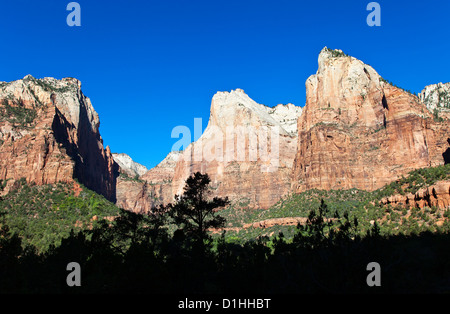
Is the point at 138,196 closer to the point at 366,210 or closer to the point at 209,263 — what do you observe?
the point at 366,210

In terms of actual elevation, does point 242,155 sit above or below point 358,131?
above

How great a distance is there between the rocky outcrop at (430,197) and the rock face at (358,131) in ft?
97.2

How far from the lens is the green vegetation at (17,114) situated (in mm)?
108250

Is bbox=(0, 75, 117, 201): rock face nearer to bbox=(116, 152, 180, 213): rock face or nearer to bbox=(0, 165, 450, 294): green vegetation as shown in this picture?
bbox=(116, 152, 180, 213): rock face

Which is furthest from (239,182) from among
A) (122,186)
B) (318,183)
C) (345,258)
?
(345,258)

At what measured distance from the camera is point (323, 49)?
131750 mm

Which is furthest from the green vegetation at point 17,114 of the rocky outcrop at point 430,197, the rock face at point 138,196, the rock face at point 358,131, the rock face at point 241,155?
the rocky outcrop at point 430,197

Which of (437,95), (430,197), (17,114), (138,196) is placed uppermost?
(437,95)

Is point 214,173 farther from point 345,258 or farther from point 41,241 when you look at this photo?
point 345,258

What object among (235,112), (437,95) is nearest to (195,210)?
(235,112)

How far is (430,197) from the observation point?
6094cm

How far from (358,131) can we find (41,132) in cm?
9527

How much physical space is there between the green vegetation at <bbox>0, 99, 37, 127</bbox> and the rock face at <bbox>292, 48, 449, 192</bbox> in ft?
290

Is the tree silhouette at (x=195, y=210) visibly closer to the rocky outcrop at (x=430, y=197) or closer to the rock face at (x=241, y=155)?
the rocky outcrop at (x=430, y=197)
